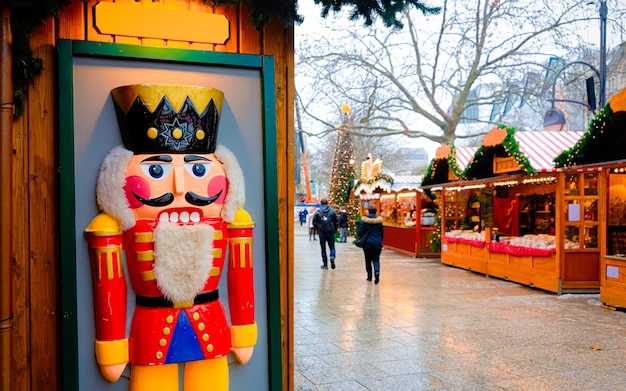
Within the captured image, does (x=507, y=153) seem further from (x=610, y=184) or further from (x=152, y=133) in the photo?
(x=152, y=133)

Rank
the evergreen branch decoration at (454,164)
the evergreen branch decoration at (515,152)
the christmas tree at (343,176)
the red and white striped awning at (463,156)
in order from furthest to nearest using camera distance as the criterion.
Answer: the christmas tree at (343,176)
the red and white striped awning at (463,156)
the evergreen branch decoration at (454,164)
the evergreen branch decoration at (515,152)

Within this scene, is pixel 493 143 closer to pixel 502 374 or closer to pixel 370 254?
pixel 370 254

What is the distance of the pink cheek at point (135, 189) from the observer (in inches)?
109

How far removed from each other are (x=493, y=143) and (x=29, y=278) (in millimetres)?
11080

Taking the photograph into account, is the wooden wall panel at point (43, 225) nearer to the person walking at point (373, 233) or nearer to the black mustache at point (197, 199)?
the black mustache at point (197, 199)

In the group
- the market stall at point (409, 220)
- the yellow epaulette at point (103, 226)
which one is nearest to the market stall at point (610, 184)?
the yellow epaulette at point (103, 226)

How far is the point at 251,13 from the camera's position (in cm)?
307

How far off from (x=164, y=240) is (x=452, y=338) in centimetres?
500

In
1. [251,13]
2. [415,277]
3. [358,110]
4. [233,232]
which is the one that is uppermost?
[358,110]

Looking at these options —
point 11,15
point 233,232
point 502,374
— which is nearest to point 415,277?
point 502,374

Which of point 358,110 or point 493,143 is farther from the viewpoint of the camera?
point 358,110

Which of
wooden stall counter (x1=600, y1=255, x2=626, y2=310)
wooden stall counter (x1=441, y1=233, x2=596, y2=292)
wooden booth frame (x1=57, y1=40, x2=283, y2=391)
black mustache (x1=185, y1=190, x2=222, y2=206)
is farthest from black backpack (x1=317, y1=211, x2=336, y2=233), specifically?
black mustache (x1=185, y1=190, x2=222, y2=206)

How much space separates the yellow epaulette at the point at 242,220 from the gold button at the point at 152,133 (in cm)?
61

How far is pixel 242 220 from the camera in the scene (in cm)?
302
